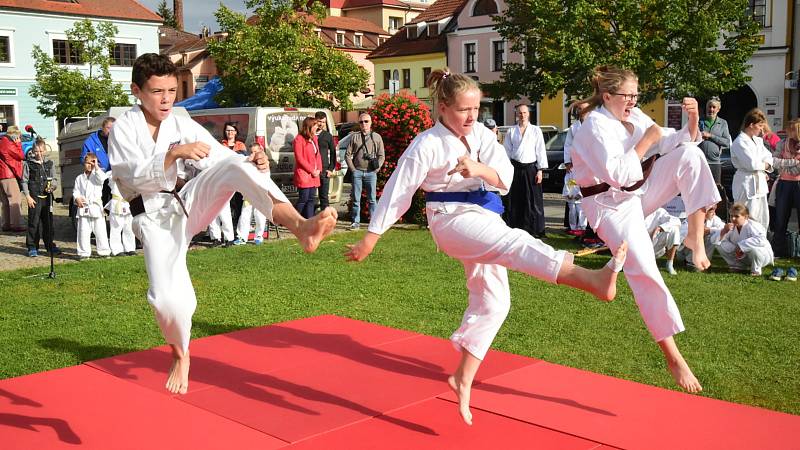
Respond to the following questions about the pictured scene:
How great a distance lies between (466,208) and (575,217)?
28.6ft

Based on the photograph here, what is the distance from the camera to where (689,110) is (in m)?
5.32

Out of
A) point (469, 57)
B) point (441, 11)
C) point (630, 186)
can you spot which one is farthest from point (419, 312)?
point (441, 11)

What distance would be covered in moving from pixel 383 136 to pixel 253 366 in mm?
9597

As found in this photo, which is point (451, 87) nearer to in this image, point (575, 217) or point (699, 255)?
point (699, 255)

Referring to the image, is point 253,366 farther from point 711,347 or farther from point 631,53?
point 631,53

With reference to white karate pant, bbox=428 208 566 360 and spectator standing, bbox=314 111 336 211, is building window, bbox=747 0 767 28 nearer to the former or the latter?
spectator standing, bbox=314 111 336 211

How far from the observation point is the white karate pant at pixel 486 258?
4398mm

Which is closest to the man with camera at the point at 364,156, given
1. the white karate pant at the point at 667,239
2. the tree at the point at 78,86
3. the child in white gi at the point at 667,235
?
the child in white gi at the point at 667,235

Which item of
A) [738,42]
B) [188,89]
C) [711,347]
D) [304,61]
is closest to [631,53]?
[738,42]

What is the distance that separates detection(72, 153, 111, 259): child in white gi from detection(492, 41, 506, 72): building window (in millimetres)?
35946

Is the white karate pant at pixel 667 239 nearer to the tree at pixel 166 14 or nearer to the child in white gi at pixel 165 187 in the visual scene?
the child in white gi at pixel 165 187

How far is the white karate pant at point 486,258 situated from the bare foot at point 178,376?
5.36 ft

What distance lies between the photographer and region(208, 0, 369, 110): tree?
31.4 m

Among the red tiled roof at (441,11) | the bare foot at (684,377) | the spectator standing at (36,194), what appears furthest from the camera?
the red tiled roof at (441,11)
